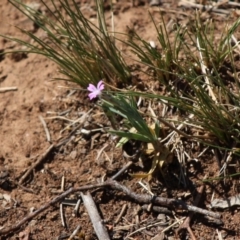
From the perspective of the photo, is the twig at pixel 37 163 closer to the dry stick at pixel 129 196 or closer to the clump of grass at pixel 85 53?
the dry stick at pixel 129 196

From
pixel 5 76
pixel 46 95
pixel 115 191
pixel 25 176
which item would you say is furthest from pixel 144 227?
pixel 5 76

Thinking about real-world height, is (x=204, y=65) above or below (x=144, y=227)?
above

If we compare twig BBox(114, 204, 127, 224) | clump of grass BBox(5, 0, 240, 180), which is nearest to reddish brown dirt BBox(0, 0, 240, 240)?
twig BBox(114, 204, 127, 224)

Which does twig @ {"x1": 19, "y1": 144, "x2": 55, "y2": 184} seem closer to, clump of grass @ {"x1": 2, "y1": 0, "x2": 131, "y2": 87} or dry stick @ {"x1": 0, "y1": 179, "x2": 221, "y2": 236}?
dry stick @ {"x1": 0, "y1": 179, "x2": 221, "y2": 236}

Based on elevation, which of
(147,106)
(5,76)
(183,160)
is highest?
(5,76)

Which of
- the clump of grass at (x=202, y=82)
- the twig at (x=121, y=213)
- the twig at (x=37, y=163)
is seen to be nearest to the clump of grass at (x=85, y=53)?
the clump of grass at (x=202, y=82)

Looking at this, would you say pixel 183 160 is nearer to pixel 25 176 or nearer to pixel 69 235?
pixel 69 235
